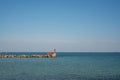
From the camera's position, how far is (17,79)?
111 ft

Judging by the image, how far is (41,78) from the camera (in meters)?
34.9

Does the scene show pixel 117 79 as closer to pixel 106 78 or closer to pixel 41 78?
pixel 106 78

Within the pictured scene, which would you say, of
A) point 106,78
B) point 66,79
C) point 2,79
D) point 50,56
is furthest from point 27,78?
point 50,56

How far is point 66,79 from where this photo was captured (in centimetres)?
3347

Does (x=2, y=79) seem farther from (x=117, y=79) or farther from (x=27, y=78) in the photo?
(x=117, y=79)

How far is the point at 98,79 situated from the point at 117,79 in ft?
9.80

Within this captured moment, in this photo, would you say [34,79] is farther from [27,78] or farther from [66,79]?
[66,79]

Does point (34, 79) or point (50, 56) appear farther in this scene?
point (50, 56)

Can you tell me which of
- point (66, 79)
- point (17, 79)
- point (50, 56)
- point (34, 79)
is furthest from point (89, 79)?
point (50, 56)

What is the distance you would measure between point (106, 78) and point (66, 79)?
6.80m

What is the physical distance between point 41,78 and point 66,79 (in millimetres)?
4309

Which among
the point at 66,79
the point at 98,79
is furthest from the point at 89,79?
the point at 66,79

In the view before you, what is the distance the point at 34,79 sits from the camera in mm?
33812

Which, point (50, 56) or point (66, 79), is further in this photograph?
point (50, 56)
